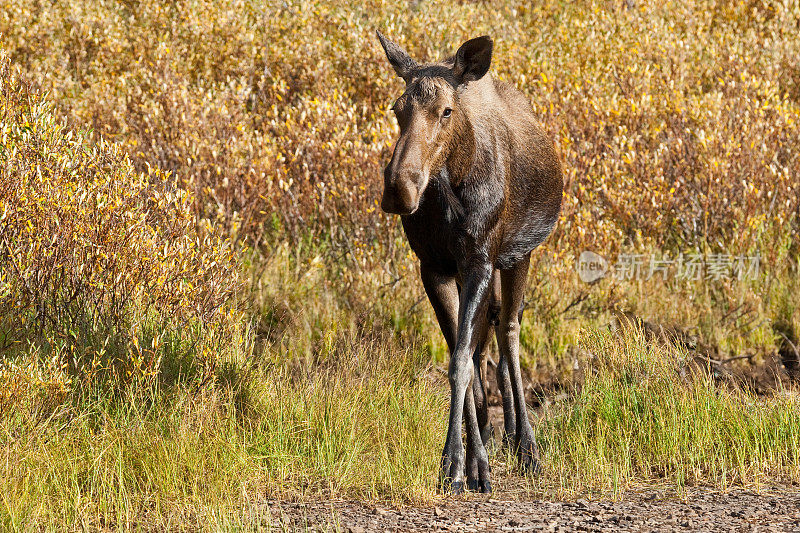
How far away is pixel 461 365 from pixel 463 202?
0.78m

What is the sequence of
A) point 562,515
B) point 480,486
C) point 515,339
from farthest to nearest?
point 515,339 < point 480,486 < point 562,515

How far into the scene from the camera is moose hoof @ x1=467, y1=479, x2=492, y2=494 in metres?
4.98

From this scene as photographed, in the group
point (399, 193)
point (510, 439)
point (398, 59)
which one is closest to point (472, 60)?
point (398, 59)

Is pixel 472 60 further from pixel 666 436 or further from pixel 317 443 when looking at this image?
pixel 666 436

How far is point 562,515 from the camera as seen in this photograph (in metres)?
4.62

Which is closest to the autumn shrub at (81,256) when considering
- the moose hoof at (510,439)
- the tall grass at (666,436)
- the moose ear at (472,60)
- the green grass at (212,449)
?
the green grass at (212,449)

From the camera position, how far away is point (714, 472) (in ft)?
17.1

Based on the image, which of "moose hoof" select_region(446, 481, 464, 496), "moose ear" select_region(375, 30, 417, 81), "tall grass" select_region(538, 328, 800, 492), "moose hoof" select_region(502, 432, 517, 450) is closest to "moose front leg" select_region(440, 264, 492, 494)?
"moose hoof" select_region(446, 481, 464, 496)

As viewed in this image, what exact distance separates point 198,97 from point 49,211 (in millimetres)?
4147

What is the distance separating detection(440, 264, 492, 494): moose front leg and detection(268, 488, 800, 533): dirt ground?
0.50ft

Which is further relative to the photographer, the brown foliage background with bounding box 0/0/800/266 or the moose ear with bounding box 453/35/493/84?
the brown foliage background with bounding box 0/0/800/266

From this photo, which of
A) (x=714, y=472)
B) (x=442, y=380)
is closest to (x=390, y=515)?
(x=714, y=472)

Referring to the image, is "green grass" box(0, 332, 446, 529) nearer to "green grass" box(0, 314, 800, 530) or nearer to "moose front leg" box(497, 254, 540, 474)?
"green grass" box(0, 314, 800, 530)

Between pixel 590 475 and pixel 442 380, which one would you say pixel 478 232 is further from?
pixel 442 380
